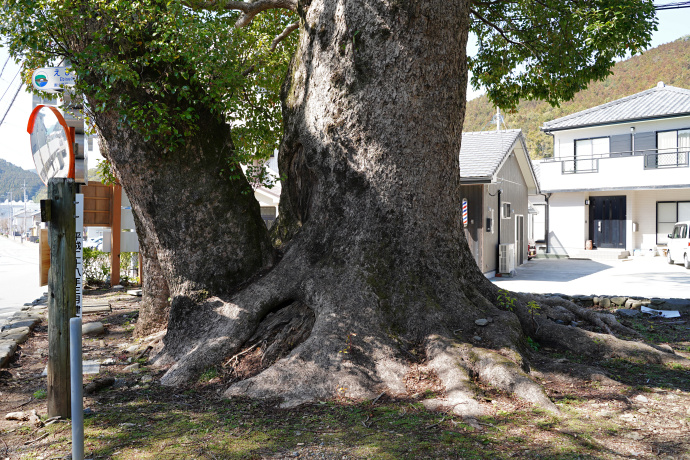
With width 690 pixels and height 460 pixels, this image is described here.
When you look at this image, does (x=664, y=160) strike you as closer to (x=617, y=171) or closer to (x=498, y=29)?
(x=617, y=171)

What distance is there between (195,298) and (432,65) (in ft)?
12.5

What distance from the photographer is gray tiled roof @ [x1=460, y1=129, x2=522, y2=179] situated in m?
16.8

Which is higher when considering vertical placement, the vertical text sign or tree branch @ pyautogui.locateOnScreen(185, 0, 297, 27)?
tree branch @ pyautogui.locateOnScreen(185, 0, 297, 27)

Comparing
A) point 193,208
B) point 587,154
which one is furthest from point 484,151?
point 193,208

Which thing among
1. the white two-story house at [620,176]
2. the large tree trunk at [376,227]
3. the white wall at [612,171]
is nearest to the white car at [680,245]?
the white two-story house at [620,176]

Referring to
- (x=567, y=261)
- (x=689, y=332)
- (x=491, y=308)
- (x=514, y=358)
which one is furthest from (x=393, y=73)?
(x=567, y=261)

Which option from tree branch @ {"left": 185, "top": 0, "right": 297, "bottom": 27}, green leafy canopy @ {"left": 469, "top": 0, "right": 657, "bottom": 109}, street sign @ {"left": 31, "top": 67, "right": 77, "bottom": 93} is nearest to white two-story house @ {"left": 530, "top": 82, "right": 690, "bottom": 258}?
green leafy canopy @ {"left": 469, "top": 0, "right": 657, "bottom": 109}

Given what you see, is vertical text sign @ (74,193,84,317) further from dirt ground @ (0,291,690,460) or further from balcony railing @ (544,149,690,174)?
balcony railing @ (544,149,690,174)

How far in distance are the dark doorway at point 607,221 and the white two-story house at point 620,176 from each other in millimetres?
47

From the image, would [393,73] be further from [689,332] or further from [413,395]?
[689,332]

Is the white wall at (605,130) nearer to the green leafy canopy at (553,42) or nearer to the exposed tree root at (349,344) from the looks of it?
the green leafy canopy at (553,42)

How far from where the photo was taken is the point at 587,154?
27.0m

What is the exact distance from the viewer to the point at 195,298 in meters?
6.04

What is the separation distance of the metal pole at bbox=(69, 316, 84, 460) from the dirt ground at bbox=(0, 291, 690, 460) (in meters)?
0.37
